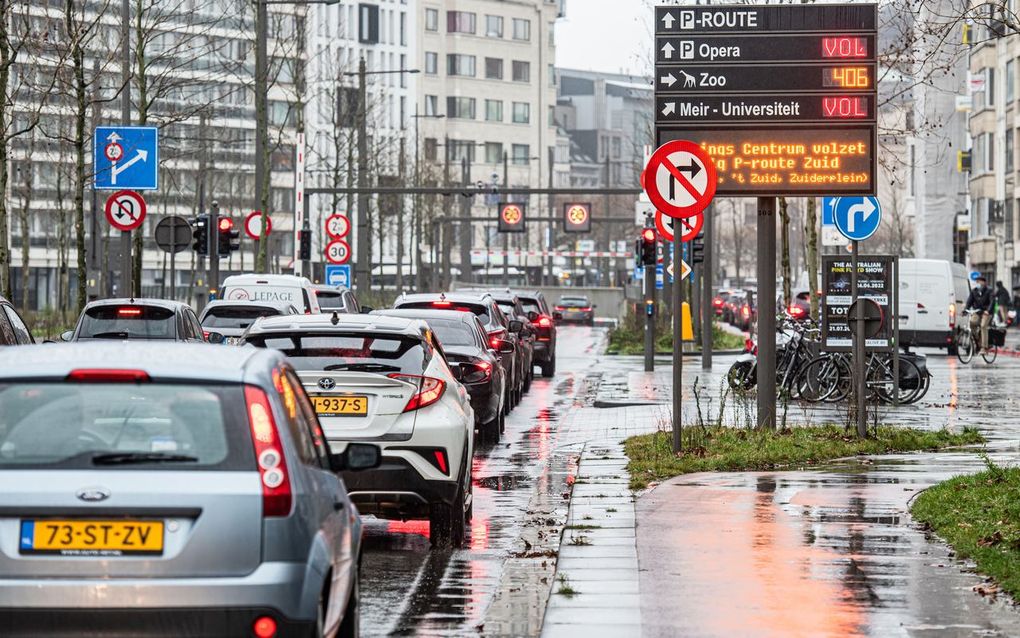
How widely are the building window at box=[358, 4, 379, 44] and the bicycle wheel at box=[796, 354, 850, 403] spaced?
343 feet

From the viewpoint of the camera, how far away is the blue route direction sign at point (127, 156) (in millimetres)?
26547

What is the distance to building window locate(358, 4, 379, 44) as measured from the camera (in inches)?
5098

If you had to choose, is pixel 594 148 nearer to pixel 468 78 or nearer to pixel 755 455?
pixel 468 78

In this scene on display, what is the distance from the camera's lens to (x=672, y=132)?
62.0 feet

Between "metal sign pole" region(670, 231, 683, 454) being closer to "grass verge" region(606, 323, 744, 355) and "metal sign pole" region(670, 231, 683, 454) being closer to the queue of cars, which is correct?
the queue of cars

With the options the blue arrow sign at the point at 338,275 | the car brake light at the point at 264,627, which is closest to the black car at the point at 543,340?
the blue arrow sign at the point at 338,275

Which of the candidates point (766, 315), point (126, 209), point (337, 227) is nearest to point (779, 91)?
point (766, 315)

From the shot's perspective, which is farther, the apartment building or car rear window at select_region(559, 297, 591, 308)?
the apartment building

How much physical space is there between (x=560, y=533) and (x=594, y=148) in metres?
175

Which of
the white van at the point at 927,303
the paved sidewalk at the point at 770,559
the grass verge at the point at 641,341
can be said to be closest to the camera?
the paved sidewalk at the point at 770,559

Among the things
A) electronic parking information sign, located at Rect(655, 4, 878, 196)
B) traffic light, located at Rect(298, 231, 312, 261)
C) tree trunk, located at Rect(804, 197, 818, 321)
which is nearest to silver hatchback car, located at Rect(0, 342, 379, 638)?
electronic parking information sign, located at Rect(655, 4, 878, 196)

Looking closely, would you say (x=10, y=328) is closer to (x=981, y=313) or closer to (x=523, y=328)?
(x=523, y=328)

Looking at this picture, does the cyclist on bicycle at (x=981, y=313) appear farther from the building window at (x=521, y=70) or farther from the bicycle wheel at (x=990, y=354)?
the building window at (x=521, y=70)

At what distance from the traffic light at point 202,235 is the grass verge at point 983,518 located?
84.9 ft
